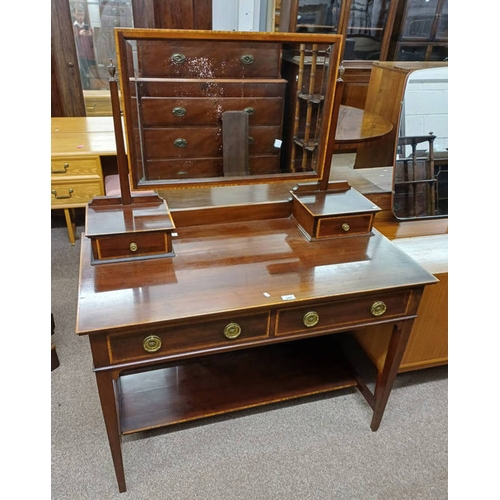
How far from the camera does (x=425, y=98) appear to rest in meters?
1.71

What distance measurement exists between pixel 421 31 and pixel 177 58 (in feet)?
10.2

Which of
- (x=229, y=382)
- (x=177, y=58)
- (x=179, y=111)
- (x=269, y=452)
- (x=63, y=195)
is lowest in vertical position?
(x=269, y=452)

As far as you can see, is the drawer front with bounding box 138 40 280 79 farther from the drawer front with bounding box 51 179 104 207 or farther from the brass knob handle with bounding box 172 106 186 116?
the drawer front with bounding box 51 179 104 207

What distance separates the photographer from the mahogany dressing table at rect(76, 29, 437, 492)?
99 cm

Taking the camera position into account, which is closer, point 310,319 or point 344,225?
point 310,319

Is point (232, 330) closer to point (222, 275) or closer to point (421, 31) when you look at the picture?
point (222, 275)

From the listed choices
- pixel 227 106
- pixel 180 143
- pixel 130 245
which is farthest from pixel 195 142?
pixel 130 245

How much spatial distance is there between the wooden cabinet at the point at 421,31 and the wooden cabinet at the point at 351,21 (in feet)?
0.37

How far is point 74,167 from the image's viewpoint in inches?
82.8

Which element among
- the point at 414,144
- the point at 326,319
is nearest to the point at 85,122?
the point at 414,144

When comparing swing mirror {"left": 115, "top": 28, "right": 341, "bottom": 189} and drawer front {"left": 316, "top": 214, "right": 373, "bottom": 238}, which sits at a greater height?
swing mirror {"left": 115, "top": 28, "right": 341, "bottom": 189}

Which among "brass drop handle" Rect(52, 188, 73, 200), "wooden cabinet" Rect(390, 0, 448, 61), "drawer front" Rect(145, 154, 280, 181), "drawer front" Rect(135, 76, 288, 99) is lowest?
"brass drop handle" Rect(52, 188, 73, 200)

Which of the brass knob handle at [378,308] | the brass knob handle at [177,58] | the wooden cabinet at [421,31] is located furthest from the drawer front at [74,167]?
the wooden cabinet at [421,31]

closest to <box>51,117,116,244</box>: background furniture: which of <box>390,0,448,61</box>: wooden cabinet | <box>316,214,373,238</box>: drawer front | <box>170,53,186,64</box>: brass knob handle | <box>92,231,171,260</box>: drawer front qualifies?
<box>170,53,186,64</box>: brass knob handle
